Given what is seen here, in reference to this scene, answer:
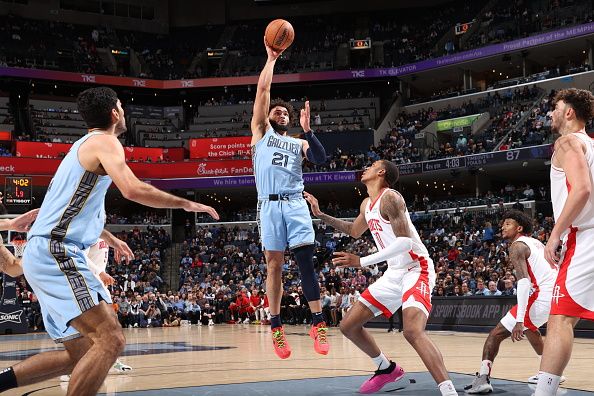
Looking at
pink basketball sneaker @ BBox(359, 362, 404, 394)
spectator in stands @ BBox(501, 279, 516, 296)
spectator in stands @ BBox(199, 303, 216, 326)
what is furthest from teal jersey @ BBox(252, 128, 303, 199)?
spectator in stands @ BBox(199, 303, 216, 326)

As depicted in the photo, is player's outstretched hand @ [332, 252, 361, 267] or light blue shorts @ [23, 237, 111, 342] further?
player's outstretched hand @ [332, 252, 361, 267]

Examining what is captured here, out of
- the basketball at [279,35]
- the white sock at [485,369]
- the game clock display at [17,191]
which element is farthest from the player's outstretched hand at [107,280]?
the game clock display at [17,191]

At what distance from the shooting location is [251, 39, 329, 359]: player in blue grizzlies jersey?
7410 mm

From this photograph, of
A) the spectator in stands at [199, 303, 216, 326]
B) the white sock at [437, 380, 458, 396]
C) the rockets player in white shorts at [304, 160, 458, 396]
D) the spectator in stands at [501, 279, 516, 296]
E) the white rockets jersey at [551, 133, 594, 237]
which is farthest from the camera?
the spectator in stands at [199, 303, 216, 326]

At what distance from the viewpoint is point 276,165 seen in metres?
7.53

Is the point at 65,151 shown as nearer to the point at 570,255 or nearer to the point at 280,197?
the point at 280,197

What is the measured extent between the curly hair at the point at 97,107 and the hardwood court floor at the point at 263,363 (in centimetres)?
310

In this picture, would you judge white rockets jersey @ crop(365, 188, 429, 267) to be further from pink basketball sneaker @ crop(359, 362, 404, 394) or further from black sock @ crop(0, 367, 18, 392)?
black sock @ crop(0, 367, 18, 392)

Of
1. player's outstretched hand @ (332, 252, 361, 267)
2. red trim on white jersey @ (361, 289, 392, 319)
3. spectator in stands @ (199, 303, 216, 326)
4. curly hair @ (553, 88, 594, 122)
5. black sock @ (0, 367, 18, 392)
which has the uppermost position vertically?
curly hair @ (553, 88, 594, 122)

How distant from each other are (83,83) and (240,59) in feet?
34.5

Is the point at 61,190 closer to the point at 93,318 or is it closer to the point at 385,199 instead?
the point at 93,318

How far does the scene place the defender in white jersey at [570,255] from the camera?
188 inches

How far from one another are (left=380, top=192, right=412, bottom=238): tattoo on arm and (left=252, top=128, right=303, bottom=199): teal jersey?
1.37 metres

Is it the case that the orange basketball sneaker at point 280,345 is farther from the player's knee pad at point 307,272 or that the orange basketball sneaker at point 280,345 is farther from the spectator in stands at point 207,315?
the spectator in stands at point 207,315
